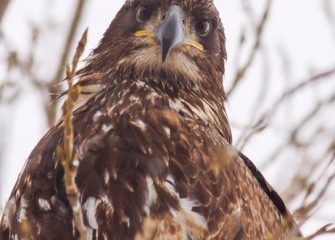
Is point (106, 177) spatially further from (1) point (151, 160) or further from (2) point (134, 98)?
(2) point (134, 98)

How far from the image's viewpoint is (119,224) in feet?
14.0

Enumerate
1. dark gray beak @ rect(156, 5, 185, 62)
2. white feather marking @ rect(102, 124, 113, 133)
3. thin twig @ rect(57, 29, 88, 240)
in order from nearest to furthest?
thin twig @ rect(57, 29, 88, 240)
white feather marking @ rect(102, 124, 113, 133)
dark gray beak @ rect(156, 5, 185, 62)

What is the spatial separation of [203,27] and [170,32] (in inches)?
→ 24.6

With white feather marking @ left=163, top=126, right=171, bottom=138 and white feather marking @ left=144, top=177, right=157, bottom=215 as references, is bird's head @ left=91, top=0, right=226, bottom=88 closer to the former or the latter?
white feather marking @ left=163, top=126, right=171, bottom=138

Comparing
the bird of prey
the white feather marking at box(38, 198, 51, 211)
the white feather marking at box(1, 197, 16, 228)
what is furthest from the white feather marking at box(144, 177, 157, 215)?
the white feather marking at box(1, 197, 16, 228)

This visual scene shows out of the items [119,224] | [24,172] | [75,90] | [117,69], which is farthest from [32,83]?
[75,90]

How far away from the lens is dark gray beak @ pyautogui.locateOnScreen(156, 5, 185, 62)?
16.4 feet

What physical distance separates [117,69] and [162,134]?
889mm

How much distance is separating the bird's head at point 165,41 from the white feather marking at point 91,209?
1021 millimetres

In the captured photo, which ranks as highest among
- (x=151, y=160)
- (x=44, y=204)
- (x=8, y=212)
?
(x=151, y=160)

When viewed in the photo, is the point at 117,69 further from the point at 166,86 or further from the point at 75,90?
the point at 75,90

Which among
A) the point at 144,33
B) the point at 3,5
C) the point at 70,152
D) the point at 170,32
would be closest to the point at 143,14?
the point at 144,33

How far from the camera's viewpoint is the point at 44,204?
444cm

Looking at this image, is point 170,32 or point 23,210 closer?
point 23,210
